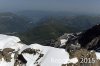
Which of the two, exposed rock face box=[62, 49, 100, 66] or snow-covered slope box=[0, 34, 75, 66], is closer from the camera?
snow-covered slope box=[0, 34, 75, 66]

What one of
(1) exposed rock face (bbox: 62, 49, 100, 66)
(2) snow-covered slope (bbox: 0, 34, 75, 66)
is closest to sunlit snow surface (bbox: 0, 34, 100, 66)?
(2) snow-covered slope (bbox: 0, 34, 75, 66)

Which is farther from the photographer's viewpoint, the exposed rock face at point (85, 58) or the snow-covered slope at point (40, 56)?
the exposed rock face at point (85, 58)

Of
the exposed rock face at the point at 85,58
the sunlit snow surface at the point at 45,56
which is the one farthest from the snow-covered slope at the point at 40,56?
the exposed rock face at the point at 85,58

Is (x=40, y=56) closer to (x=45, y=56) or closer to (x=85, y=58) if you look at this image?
(x=45, y=56)

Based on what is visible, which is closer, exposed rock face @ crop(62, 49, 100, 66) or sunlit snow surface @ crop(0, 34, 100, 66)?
sunlit snow surface @ crop(0, 34, 100, 66)

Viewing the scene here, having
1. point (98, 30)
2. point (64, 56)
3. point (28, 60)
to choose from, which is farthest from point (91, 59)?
point (98, 30)

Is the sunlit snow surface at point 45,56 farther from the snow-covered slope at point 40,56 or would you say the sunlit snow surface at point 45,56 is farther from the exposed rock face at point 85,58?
the exposed rock face at point 85,58

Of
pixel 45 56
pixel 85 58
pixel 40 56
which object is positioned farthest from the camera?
pixel 40 56

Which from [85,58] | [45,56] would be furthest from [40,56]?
[85,58]

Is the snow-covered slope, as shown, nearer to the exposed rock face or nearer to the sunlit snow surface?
the sunlit snow surface

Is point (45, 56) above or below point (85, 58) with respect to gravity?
above

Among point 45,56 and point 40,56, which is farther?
point 40,56
